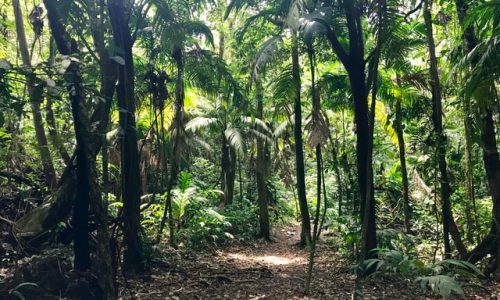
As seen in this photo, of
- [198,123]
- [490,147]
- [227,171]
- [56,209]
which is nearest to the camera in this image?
[56,209]

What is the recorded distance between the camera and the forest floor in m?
6.29

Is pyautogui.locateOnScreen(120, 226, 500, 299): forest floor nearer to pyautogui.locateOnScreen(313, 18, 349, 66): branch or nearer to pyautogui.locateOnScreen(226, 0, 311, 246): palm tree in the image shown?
pyautogui.locateOnScreen(226, 0, 311, 246): palm tree

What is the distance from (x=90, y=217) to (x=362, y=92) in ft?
15.3

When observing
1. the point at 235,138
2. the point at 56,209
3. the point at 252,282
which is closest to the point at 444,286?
the point at 252,282

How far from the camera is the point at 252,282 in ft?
24.4

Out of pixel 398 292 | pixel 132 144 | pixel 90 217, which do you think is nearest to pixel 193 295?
pixel 90 217

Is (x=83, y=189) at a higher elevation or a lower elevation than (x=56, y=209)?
higher

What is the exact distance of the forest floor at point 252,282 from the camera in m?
6.29

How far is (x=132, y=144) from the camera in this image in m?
6.97

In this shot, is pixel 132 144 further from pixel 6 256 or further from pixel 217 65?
pixel 217 65

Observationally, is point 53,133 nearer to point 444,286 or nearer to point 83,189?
point 83,189

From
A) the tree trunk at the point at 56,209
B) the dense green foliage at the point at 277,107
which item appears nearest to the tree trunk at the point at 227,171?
the dense green foliage at the point at 277,107

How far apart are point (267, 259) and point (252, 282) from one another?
11.4 ft

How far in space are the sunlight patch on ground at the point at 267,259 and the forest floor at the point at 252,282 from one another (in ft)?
0.08
